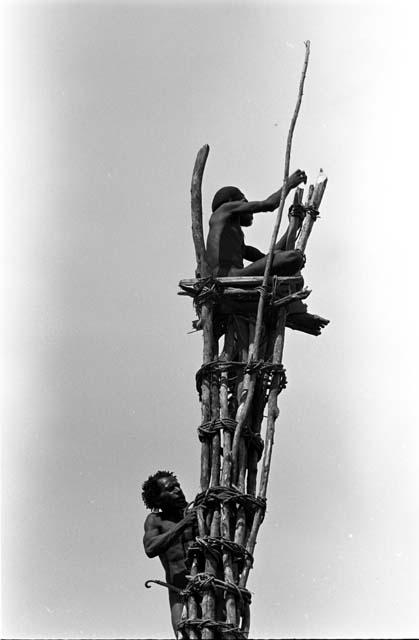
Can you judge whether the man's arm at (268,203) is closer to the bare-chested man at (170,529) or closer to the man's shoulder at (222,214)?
the man's shoulder at (222,214)

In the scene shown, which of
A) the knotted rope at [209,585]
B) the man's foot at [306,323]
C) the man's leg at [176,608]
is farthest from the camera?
the man's foot at [306,323]

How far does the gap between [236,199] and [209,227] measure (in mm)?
343

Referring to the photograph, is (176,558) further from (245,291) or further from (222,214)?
(222,214)

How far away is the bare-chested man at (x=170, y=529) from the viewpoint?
35.9 feet

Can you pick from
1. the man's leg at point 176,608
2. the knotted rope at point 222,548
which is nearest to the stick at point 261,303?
the knotted rope at point 222,548

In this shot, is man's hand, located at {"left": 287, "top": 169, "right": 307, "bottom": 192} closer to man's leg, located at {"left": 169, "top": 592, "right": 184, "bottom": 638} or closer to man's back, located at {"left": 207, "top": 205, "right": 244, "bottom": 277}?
man's back, located at {"left": 207, "top": 205, "right": 244, "bottom": 277}

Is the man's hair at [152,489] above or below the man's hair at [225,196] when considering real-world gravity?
below

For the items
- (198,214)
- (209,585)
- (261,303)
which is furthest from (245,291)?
(209,585)

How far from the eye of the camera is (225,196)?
12148mm

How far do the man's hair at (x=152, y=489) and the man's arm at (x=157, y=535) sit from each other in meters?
0.11

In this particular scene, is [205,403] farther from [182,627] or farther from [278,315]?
[182,627]

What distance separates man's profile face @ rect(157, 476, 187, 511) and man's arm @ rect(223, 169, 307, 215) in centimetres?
237

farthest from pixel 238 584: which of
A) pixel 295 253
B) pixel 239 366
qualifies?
pixel 295 253

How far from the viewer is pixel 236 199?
39.9 feet
